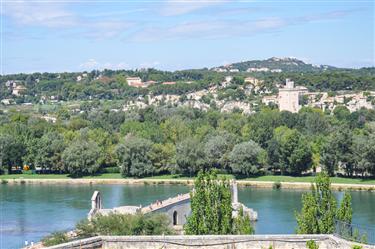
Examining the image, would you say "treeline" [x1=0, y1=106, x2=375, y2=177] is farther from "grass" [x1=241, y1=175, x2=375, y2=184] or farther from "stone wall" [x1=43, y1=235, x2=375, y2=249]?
"stone wall" [x1=43, y1=235, x2=375, y2=249]

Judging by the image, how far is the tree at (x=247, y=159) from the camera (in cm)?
5431

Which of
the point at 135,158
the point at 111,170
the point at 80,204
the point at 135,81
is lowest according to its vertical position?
the point at 80,204

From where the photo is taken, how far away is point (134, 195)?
48.1m

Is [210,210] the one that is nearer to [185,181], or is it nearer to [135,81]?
[185,181]

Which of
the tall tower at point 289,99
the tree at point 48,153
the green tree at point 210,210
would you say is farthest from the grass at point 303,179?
the tall tower at point 289,99

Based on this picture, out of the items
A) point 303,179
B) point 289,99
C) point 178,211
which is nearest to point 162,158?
point 303,179

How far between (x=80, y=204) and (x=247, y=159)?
15.1 metres

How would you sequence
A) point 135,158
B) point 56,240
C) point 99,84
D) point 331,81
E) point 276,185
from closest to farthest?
point 56,240 < point 276,185 < point 135,158 < point 331,81 < point 99,84

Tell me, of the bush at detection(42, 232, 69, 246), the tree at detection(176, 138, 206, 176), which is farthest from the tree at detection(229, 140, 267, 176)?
the bush at detection(42, 232, 69, 246)

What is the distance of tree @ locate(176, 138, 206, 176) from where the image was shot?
55.8 m

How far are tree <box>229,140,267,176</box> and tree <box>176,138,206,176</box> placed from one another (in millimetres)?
2398

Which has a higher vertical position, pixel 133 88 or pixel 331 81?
pixel 133 88

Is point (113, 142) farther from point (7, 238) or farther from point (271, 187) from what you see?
point (7, 238)

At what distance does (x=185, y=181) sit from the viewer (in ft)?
178
